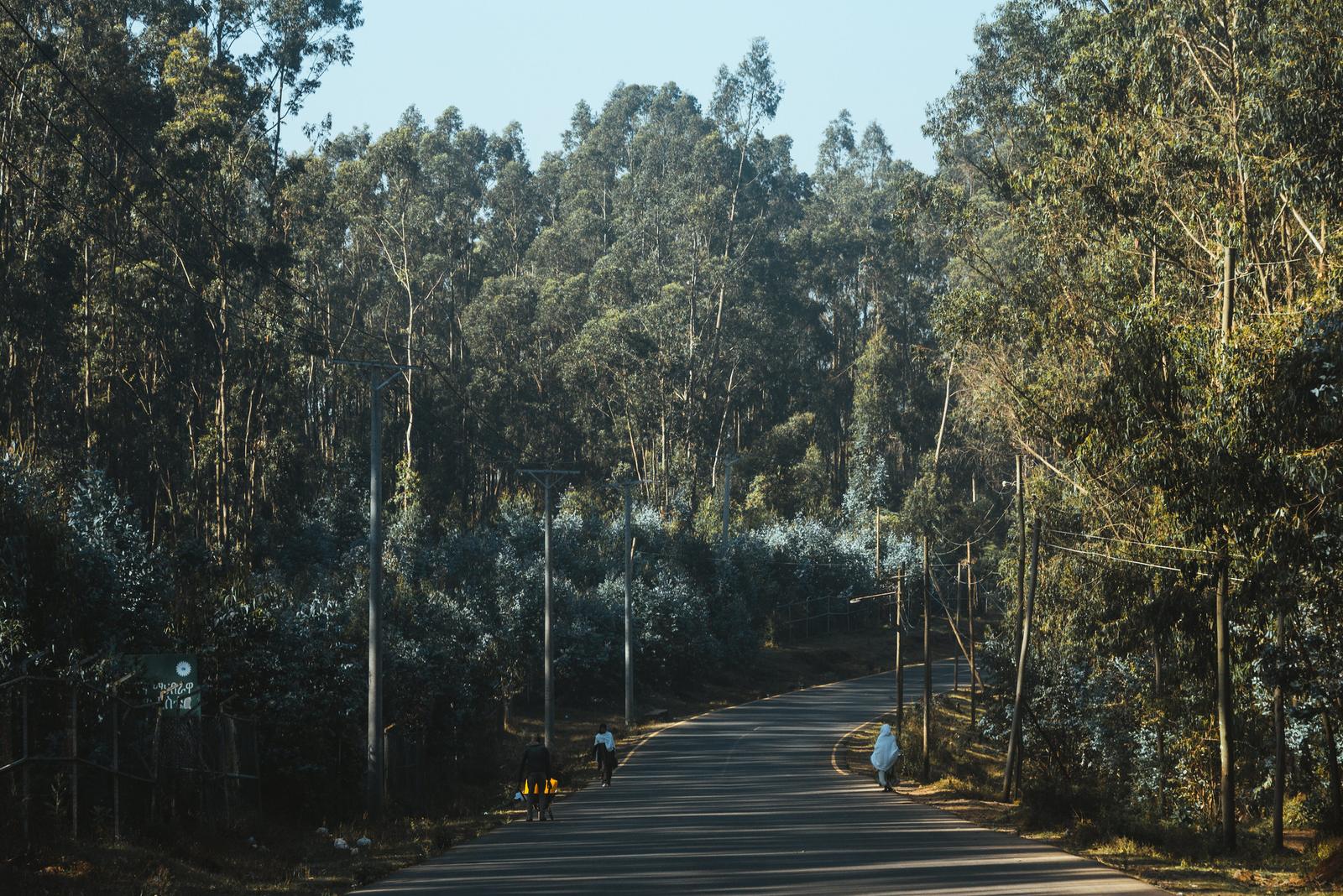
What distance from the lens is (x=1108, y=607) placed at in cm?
3312

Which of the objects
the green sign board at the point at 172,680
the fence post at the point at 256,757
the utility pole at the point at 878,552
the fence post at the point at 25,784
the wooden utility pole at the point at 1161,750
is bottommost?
the wooden utility pole at the point at 1161,750

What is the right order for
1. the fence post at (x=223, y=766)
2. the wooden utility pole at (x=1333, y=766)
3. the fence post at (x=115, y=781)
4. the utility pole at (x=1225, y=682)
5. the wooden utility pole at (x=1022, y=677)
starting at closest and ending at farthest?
1. the fence post at (x=115, y=781)
2. the fence post at (x=223, y=766)
3. the utility pole at (x=1225, y=682)
4. the wooden utility pole at (x=1333, y=766)
5. the wooden utility pole at (x=1022, y=677)

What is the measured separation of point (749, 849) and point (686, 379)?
205 feet

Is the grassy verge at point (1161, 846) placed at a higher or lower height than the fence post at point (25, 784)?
lower

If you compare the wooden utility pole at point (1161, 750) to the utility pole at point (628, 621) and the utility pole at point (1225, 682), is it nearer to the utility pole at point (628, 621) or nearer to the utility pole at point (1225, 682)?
the utility pole at point (1225, 682)

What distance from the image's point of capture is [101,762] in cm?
1847

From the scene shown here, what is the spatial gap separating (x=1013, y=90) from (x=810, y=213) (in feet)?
184

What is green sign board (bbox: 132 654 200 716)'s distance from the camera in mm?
19516

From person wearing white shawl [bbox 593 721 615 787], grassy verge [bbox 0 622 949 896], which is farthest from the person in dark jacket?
person wearing white shawl [bbox 593 721 615 787]

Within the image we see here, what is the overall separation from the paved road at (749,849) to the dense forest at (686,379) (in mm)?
4860

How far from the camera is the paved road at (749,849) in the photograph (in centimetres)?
1571

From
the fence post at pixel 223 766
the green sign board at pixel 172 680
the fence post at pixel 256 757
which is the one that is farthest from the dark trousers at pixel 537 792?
the green sign board at pixel 172 680

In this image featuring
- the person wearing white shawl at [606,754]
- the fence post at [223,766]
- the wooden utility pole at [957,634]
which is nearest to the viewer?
the fence post at [223,766]

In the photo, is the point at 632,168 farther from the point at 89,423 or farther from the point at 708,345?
the point at 89,423
